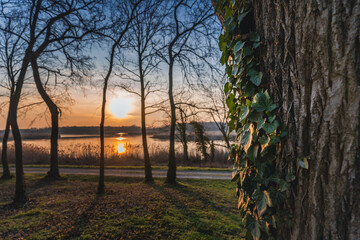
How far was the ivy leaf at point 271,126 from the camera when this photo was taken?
1.33 m

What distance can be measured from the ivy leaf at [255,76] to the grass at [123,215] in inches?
132

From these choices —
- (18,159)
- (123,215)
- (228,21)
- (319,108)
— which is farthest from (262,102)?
(18,159)

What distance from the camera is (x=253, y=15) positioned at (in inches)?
63.6

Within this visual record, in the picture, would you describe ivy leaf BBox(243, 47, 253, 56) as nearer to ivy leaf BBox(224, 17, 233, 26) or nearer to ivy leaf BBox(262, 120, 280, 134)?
ivy leaf BBox(224, 17, 233, 26)

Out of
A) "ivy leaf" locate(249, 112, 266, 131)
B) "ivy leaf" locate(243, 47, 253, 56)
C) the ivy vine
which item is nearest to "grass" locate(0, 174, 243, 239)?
the ivy vine

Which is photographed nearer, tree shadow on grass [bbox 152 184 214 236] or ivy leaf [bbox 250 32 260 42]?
ivy leaf [bbox 250 32 260 42]

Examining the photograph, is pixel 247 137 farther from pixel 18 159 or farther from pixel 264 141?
pixel 18 159

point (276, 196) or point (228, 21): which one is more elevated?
point (228, 21)

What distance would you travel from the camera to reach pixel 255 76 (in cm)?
151

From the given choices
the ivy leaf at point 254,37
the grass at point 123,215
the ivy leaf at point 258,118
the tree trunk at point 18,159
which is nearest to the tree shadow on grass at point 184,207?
the grass at point 123,215

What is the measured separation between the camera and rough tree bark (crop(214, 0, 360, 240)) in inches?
41.8

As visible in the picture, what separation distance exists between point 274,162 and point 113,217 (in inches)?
168

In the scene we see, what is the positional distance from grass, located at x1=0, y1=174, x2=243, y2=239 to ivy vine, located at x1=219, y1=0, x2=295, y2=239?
262 cm

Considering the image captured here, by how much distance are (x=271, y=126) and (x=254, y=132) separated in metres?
0.16
